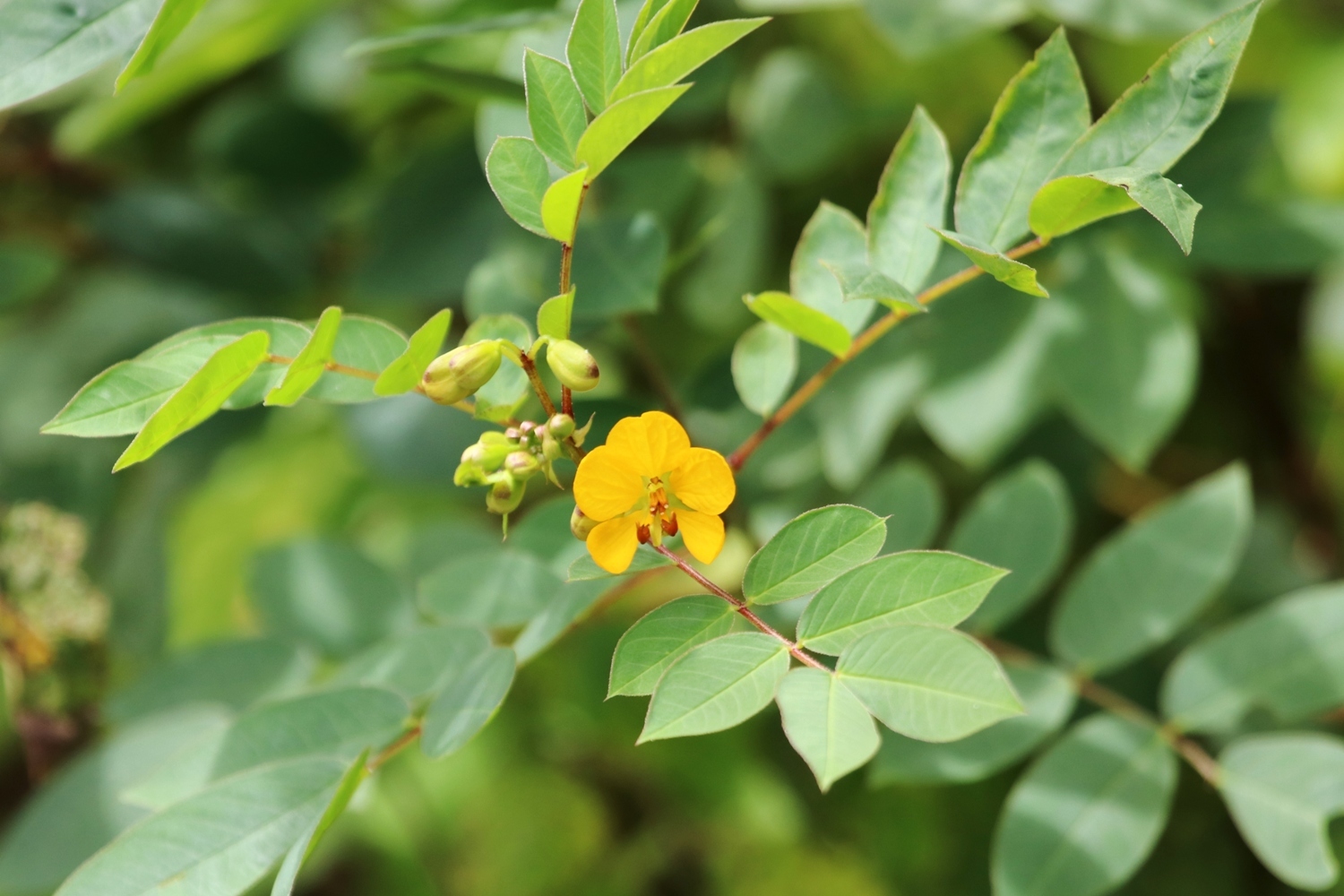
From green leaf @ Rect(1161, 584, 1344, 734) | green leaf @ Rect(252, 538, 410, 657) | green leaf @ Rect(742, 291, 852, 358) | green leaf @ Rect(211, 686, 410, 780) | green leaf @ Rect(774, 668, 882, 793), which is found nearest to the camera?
green leaf @ Rect(774, 668, 882, 793)

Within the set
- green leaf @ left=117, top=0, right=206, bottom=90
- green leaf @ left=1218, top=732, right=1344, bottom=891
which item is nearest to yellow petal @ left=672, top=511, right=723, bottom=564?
green leaf @ left=117, top=0, right=206, bottom=90

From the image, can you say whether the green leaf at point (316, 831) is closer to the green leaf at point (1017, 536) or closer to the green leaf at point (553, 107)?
the green leaf at point (553, 107)

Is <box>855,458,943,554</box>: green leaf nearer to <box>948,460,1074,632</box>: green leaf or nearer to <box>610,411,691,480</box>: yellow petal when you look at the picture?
<box>948,460,1074,632</box>: green leaf

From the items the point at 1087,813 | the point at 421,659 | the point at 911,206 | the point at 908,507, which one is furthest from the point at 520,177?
the point at 1087,813

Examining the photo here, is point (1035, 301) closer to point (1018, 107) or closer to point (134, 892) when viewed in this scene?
point (1018, 107)

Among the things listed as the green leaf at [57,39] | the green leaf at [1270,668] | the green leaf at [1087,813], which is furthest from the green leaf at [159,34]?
the green leaf at [1270,668]
